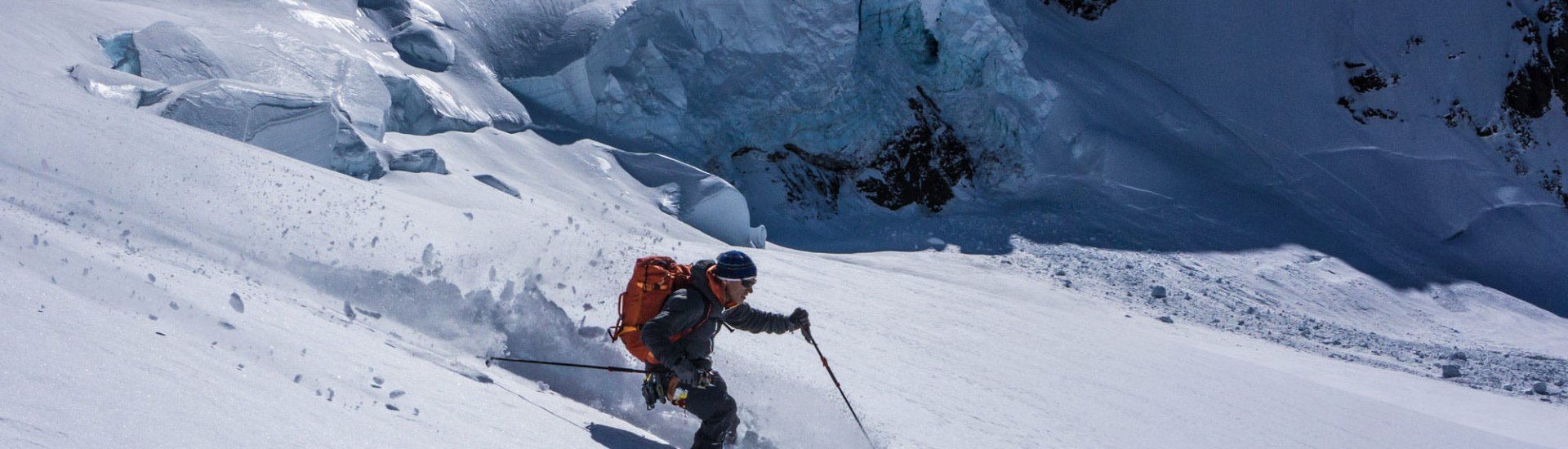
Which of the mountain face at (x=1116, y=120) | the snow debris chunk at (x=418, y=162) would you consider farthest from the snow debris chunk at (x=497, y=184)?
the mountain face at (x=1116, y=120)

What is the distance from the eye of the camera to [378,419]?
10.6 feet

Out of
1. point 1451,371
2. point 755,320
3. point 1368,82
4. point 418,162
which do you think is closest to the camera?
point 755,320

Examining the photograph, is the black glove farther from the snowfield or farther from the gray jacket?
the snowfield

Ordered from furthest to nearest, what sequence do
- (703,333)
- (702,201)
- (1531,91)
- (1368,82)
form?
(1531,91) → (1368,82) → (702,201) → (703,333)

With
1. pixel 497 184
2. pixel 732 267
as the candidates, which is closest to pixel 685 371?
pixel 732 267

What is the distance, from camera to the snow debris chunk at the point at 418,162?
1057 centimetres

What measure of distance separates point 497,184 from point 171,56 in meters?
3.45

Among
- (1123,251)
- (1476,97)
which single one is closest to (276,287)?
(1123,251)

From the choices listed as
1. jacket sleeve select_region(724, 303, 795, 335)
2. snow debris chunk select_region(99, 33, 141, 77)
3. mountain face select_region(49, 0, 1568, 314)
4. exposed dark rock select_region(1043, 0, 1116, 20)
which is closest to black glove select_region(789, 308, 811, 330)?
jacket sleeve select_region(724, 303, 795, 335)

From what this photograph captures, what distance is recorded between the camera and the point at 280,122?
9.88 metres

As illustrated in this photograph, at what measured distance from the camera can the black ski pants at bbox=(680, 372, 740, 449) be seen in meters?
4.39

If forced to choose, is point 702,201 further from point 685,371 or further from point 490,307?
point 685,371

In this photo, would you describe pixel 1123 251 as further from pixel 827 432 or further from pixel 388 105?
pixel 827 432

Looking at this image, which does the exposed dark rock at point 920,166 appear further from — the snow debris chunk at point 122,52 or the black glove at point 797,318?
the black glove at point 797,318
